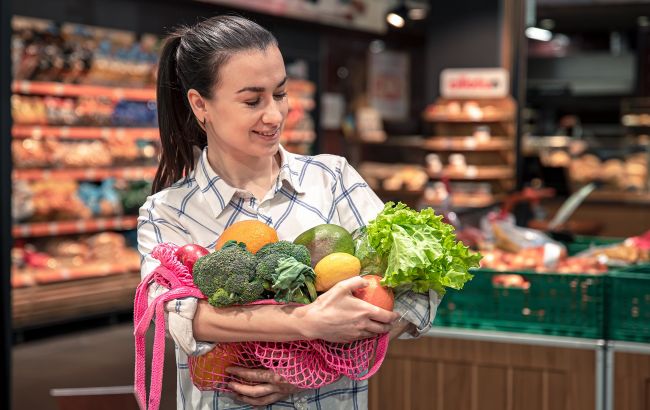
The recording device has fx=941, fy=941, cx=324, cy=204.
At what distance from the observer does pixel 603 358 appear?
3334 mm

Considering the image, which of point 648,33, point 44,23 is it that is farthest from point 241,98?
point 648,33

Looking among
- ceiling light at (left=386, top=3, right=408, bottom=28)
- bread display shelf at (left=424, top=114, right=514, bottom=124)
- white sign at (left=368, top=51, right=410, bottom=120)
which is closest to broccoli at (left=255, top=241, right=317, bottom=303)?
bread display shelf at (left=424, top=114, right=514, bottom=124)

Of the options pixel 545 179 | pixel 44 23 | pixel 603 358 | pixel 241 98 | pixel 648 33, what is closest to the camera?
pixel 241 98

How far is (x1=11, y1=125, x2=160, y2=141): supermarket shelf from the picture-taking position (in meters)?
6.45

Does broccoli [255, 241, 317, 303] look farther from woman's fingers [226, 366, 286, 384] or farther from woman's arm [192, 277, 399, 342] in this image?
woman's fingers [226, 366, 286, 384]

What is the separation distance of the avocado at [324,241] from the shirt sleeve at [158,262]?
8.6 inches

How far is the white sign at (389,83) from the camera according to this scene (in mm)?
14344

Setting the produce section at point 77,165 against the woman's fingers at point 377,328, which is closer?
the woman's fingers at point 377,328

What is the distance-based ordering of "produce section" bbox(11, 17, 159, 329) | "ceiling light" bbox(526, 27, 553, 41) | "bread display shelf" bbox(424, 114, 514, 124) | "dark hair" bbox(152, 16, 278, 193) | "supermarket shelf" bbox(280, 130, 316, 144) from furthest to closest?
"ceiling light" bbox(526, 27, 553, 41) < "bread display shelf" bbox(424, 114, 514, 124) < "supermarket shelf" bbox(280, 130, 316, 144) < "produce section" bbox(11, 17, 159, 329) < "dark hair" bbox(152, 16, 278, 193)

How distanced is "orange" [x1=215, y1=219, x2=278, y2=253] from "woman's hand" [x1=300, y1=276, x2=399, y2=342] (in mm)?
168

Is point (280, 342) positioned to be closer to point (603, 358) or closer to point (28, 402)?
point (603, 358)

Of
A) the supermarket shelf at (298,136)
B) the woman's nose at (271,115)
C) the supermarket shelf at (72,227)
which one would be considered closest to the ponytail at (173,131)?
the woman's nose at (271,115)

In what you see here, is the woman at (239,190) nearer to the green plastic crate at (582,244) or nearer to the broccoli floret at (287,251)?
the broccoli floret at (287,251)

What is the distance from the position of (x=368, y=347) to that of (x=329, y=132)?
1157 centimetres
